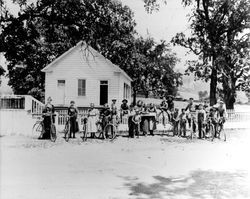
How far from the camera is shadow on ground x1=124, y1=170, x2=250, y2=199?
6566 millimetres

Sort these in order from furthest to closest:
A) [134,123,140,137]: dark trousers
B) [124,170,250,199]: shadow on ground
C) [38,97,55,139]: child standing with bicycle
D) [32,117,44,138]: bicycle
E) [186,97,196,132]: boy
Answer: [186,97,196,132]: boy → [134,123,140,137]: dark trousers → [32,117,44,138]: bicycle → [38,97,55,139]: child standing with bicycle → [124,170,250,199]: shadow on ground

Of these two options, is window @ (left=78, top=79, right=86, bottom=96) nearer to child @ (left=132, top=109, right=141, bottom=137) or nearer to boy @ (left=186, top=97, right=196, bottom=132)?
child @ (left=132, top=109, right=141, bottom=137)

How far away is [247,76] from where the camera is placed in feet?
94.3

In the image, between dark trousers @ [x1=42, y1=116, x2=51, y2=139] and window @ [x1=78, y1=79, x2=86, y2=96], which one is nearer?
dark trousers @ [x1=42, y1=116, x2=51, y2=139]

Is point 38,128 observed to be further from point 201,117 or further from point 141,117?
point 201,117

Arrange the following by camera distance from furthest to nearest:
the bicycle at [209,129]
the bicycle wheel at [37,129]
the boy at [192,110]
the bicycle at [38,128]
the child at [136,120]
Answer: the boy at [192,110], the child at [136,120], the bicycle at [209,129], the bicycle wheel at [37,129], the bicycle at [38,128]

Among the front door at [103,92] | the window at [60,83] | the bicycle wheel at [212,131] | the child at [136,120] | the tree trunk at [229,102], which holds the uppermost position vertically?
the window at [60,83]

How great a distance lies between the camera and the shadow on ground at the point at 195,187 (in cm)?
657

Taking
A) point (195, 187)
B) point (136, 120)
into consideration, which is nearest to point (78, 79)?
point (136, 120)

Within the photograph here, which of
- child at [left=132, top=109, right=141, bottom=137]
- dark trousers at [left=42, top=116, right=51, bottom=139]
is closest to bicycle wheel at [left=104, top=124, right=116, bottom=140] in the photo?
child at [left=132, top=109, right=141, bottom=137]

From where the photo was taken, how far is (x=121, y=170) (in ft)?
26.8

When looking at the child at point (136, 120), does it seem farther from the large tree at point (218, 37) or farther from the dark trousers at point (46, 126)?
the large tree at point (218, 37)

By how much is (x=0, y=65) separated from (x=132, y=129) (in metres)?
5.67

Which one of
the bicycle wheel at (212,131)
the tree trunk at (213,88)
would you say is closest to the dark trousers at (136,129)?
the bicycle wheel at (212,131)
